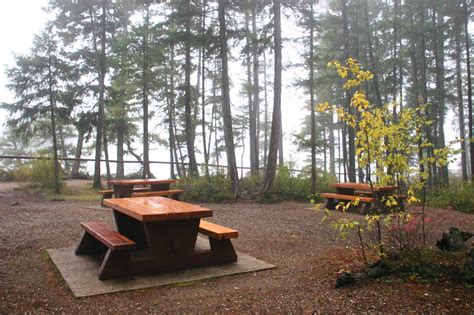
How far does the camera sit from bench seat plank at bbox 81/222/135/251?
3961mm

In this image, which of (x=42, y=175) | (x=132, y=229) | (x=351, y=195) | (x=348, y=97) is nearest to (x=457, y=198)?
(x=351, y=195)

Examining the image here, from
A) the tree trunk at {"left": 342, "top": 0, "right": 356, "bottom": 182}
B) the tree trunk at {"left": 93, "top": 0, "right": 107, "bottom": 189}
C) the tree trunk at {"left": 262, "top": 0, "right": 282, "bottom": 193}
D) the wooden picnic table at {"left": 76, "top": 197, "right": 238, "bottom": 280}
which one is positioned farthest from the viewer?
the tree trunk at {"left": 93, "top": 0, "right": 107, "bottom": 189}

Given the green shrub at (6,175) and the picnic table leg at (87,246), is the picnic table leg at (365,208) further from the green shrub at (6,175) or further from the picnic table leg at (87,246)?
the green shrub at (6,175)

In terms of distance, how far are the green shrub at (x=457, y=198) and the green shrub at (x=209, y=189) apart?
6399 mm

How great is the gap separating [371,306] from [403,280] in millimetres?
677

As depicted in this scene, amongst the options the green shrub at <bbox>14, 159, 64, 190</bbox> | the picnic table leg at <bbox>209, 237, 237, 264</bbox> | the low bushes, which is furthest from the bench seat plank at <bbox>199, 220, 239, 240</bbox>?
the green shrub at <bbox>14, 159, 64, 190</bbox>

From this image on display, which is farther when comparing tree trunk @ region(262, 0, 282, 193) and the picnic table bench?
tree trunk @ region(262, 0, 282, 193)

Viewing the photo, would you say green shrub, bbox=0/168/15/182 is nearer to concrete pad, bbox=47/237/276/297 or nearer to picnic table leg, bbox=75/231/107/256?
concrete pad, bbox=47/237/276/297

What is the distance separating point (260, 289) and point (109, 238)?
184 centimetres

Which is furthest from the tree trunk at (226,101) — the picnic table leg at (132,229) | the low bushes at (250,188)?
the picnic table leg at (132,229)

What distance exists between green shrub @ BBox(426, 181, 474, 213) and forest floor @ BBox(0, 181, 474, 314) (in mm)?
4328

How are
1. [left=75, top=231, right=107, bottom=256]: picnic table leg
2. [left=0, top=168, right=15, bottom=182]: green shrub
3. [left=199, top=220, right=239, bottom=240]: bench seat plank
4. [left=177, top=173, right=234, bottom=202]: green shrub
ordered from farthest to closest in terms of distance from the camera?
1. [left=0, top=168, right=15, bottom=182]: green shrub
2. [left=177, top=173, right=234, bottom=202]: green shrub
3. [left=75, top=231, right=107, bottom=256]: picnic table leg
4. [left=199, top=220, right=239, bottom=240]: bench seat plank

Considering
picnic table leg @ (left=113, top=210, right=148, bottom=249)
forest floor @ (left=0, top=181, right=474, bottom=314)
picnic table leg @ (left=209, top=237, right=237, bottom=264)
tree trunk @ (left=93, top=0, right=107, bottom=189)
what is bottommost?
forest floor @ (left=0, top=181, right=474, bottom=314)

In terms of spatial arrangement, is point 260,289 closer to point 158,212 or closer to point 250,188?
point 158,212
